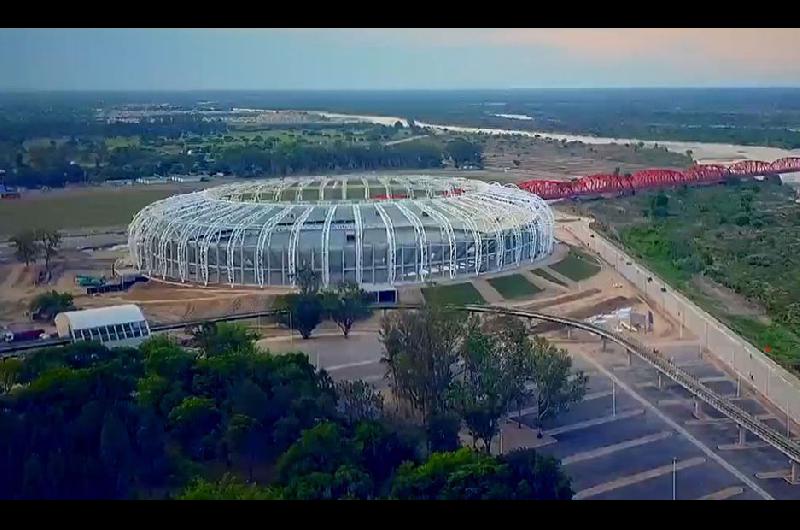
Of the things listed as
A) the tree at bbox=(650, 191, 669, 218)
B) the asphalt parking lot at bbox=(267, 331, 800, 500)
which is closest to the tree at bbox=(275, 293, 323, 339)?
the asphalt parking lot at bbox=(267, 331, 800, 500)

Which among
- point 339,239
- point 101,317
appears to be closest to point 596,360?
point 339,239

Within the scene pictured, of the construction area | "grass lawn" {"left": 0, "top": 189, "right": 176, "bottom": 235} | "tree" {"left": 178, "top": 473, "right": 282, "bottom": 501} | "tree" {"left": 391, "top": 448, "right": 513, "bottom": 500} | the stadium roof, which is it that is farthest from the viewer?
"grass lawn" {"left": 0, "top": 189, "right": 176, "bottom": 235}

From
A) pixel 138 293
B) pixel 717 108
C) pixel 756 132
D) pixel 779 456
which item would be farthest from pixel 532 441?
pixel 717 108

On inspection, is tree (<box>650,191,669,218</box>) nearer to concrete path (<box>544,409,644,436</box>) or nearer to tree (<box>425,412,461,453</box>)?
concrete path (<box>544,409,644,436</box>)

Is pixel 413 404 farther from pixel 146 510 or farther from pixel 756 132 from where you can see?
pixel 756 132

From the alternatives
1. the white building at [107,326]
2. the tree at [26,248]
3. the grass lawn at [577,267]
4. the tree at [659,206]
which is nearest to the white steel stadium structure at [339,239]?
the grass lawn at [577,267]

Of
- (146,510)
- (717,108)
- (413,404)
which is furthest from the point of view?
(717,108)
